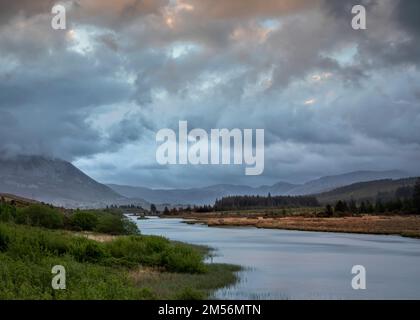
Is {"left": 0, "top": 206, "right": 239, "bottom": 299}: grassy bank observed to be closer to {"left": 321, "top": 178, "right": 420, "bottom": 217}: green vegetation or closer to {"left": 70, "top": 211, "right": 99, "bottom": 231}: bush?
{"left": 70, "top": 211, "right": 99, "bottom": 231}: bush

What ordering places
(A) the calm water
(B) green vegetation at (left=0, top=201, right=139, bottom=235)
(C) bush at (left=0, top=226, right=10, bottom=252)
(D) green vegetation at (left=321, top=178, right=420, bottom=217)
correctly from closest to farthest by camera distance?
(A) the calm water
(C) bush at (left=0, top=226, right=10, bottom=252)
(B) green vegetation at (left=0, top=201, right=139, bottom=235)
(D) green vegetation at (left=321, top=178, right=420, bottom=217)

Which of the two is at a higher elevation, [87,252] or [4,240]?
[4,240]

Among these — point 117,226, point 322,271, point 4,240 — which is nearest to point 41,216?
point 117,226

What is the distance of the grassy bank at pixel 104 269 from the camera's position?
2598 cm

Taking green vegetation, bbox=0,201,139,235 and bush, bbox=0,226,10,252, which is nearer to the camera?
bush, bbox=0,226,10,252

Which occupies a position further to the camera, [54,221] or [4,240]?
[54,221]

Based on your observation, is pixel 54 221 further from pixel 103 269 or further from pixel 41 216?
pixel 103 269

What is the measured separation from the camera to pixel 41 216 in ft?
251

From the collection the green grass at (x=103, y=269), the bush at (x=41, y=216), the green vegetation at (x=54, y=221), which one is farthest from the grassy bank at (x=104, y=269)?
the bush at (x=41, y=216)

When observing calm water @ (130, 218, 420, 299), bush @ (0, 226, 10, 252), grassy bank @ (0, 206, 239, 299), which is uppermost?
bush @ (0, 226, 10, 252)

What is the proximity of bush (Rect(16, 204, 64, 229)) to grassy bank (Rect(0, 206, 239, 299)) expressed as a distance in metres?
32.8

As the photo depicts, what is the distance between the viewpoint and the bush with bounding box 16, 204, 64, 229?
74.9 m

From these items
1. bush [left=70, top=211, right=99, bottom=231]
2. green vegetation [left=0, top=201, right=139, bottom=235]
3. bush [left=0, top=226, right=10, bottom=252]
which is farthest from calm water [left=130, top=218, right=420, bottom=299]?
bush [left=70, top=211, right=99, bottom=231]

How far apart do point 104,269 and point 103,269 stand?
193 mm
